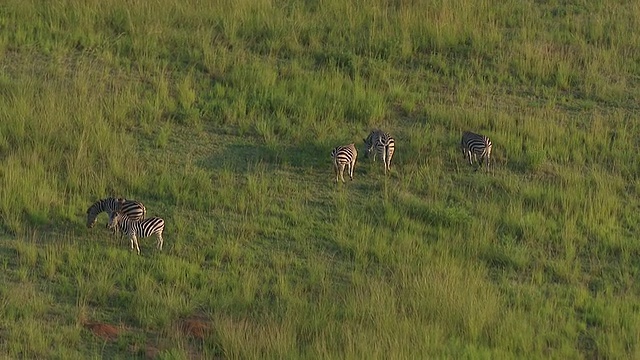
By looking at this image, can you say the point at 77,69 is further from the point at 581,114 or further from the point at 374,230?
the point at 581,114

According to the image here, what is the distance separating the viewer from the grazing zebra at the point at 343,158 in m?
15.8

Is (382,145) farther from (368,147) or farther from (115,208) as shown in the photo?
(115,208)

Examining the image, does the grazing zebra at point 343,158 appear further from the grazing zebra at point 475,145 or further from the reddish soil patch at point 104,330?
the reddish soil patch at point 104,330

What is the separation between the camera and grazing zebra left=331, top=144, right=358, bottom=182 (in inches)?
622

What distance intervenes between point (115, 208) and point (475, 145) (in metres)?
4.54

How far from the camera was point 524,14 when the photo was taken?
20.8 metres

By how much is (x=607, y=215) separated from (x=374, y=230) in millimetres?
2734

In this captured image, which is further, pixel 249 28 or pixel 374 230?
pixel 249 28

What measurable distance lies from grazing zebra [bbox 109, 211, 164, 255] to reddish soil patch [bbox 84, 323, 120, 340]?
165 centimetres

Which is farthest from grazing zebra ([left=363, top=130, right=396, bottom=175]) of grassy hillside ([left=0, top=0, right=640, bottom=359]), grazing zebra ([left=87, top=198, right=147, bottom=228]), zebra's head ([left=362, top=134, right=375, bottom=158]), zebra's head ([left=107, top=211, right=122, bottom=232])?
zebra's head ([left=107, top=211, right=122, bottom=232])

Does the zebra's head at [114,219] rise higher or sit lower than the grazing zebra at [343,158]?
lower

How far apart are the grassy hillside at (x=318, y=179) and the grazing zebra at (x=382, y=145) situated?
0.20 metres

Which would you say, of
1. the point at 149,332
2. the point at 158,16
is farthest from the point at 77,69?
the point at 149,332

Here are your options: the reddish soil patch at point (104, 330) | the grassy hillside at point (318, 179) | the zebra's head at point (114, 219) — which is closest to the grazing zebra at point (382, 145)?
the grassy hillside at point (318, 179)
